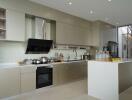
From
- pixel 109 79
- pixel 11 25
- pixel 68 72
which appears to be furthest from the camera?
pixel 68 72

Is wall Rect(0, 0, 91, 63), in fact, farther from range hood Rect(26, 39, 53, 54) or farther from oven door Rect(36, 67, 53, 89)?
oven door Rect(36, 67, 53, 89)

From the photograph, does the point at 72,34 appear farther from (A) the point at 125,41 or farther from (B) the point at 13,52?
(A) the point at 125,41

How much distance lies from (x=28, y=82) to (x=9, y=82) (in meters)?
0.53

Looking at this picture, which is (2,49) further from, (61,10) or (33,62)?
(61,10)

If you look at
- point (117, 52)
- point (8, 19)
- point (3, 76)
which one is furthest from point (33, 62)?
point (117, 52)

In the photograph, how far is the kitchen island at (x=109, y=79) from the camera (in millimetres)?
2775

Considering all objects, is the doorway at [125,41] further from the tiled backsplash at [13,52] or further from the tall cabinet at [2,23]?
the tall cabinet at [2,23]

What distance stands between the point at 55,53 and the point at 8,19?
221 centimetres

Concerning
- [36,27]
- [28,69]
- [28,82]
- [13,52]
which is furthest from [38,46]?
[28,82]

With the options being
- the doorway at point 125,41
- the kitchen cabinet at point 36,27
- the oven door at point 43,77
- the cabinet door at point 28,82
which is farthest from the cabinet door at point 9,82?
the doorway at point 125,41

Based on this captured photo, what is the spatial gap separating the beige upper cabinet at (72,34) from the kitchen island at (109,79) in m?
1.82

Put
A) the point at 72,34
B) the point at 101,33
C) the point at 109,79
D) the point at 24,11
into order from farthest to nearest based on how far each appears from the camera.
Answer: the point at 101,33
the point at 72,34
the point at 24,11
the point at 109,79

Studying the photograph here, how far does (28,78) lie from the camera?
346cm

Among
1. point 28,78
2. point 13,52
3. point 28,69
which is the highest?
point 13,52
